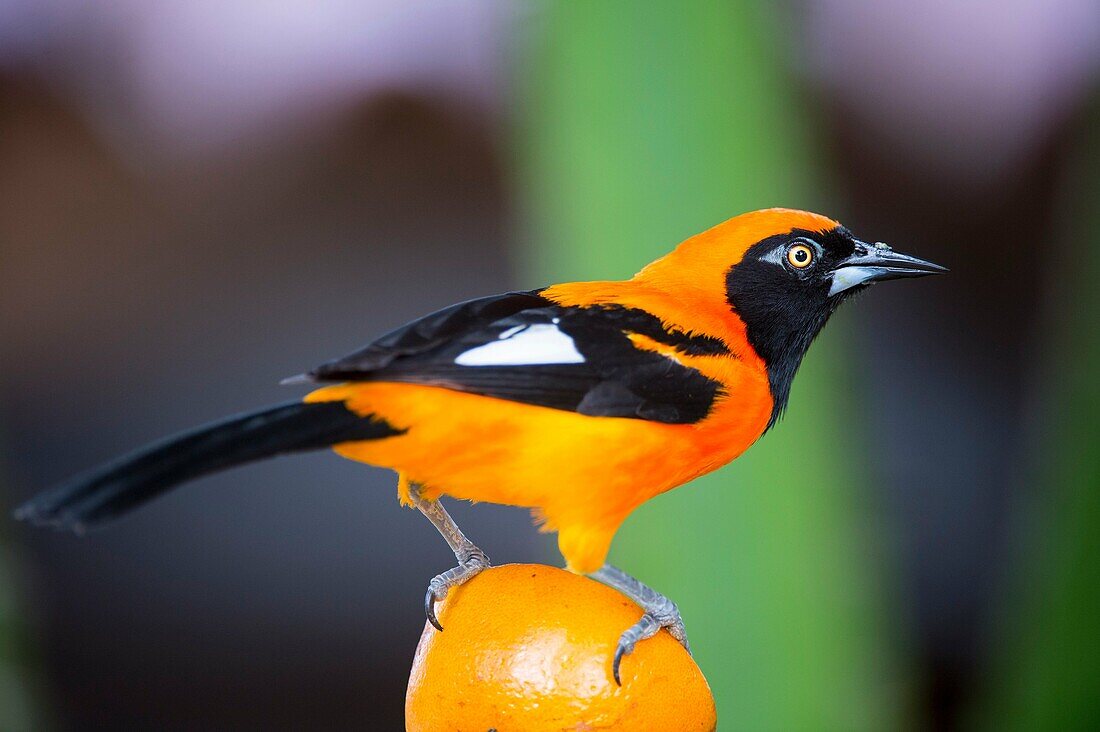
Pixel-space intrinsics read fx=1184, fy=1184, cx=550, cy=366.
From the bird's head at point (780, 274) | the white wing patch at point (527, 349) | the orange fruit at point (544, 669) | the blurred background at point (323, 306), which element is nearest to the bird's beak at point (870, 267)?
the bird's head at point (780, 274)

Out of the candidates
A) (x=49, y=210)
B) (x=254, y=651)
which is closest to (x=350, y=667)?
(x=254, y=651)

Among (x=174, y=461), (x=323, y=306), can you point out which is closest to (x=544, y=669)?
(x=174, y=461)

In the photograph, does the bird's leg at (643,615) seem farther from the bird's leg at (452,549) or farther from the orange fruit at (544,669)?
the bird's leg at (452,549)

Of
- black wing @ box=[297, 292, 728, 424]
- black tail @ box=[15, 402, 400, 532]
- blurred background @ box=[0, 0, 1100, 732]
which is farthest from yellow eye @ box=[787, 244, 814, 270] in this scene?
blurred background @ box=[0, 0, 1100, 732]

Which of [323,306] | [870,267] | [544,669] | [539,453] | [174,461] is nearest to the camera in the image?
[174,461]

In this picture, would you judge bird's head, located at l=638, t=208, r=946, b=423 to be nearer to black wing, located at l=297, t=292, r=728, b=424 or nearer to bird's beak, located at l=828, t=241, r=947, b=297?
bird's beak, located at l=828, t=241, r=947, b=297

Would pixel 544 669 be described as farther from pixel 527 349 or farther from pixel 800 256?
pixel 800 256

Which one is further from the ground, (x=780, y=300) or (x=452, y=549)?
(x=780, y=300)
